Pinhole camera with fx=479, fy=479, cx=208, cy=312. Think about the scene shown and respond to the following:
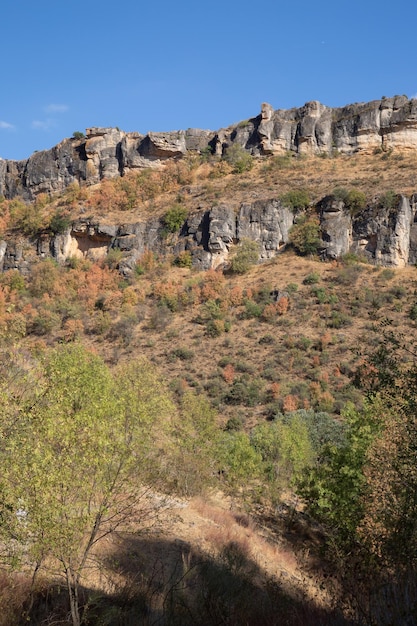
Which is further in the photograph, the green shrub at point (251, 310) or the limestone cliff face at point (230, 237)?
the limestone cliff face at point (230, 237)

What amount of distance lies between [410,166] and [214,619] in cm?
Answer: 6621

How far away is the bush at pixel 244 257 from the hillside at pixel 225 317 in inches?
11.7

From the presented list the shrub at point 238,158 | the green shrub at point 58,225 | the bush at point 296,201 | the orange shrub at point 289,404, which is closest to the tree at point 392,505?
the orange shrub at point 289,404

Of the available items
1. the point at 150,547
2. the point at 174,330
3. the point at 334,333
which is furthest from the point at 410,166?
the point at 150,547

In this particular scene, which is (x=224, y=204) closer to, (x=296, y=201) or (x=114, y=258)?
(x=296, y=201)

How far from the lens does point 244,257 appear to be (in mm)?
57250

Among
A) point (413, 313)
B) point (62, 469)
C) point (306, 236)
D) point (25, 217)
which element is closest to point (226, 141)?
point (306, 236)

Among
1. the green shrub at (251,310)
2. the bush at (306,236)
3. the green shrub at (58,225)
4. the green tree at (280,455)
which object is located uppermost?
the green shrub at (58,225)

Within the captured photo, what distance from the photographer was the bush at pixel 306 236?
56.7m

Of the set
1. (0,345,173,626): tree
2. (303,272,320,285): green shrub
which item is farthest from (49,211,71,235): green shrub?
(0,345,173,626): tree

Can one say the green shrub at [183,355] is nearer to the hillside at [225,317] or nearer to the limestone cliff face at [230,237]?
the hillside at [225,317]

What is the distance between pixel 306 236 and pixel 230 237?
9332mm

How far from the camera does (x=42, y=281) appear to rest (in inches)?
2237

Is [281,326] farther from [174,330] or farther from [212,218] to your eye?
[212,218]
